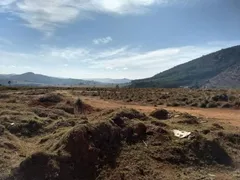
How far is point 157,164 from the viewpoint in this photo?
11.5 m

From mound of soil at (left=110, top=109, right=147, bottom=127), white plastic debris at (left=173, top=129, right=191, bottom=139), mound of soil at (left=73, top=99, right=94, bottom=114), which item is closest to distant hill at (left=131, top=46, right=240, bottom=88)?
mound of soil at (left=73, top=99, right=94, bottom=114)

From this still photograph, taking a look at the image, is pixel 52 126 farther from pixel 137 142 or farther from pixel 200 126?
pixel 200 126

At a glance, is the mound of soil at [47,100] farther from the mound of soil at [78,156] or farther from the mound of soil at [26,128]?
the mound of soil at [78,156]

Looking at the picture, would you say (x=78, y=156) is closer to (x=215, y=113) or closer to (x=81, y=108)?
(x=81, y=108)

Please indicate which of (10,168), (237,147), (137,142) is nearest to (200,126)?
(237,147)

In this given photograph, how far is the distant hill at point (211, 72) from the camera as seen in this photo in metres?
130

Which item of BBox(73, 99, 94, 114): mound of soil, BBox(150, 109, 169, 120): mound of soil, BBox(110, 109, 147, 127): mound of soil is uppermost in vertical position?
BBox(110, 109, 147, 127): mound of soil

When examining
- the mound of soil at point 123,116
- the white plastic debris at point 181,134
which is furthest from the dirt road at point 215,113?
the mound of soil at point 123,116

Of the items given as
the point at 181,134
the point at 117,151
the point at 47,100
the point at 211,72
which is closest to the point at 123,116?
the point at 181,134

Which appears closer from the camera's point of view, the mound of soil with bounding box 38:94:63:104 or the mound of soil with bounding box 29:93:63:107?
the mound of soil with bounding box 29:93:63:107

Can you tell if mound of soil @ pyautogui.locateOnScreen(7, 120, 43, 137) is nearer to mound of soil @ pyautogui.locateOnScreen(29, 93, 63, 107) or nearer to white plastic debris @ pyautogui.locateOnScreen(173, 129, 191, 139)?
white plastic debris @ pyautogui.locateOnScreen(173, 129, 191, 139)

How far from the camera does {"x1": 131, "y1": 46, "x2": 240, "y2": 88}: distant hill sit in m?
130

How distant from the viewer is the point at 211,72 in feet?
525

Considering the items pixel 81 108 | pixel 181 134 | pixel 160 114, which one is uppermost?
pixel 160 114
